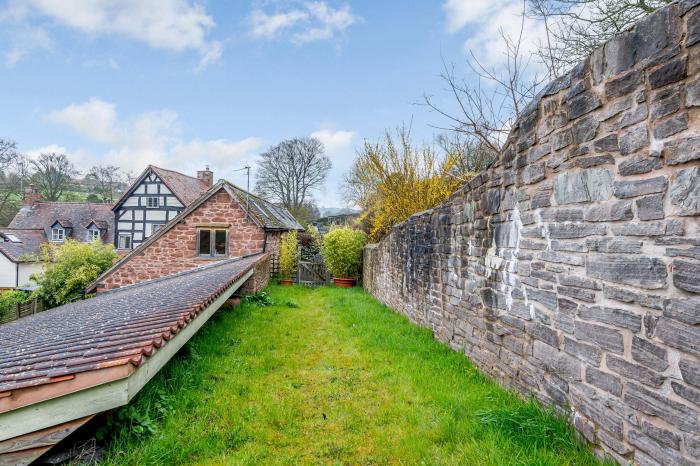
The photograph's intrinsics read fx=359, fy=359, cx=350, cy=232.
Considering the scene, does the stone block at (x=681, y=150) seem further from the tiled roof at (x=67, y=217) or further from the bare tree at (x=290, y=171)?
the tiled roof at (x=67, y=217)

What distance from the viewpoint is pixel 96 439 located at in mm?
2750

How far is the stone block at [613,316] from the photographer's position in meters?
A: 2.16

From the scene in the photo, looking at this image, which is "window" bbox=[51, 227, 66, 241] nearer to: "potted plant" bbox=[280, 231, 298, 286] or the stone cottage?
the stone cottage

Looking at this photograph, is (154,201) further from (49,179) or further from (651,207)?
(651,207)

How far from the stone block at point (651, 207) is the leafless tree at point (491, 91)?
4.15 metres

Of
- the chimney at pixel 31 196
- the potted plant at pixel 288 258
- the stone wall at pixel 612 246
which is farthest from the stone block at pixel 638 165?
the chimney at pixel 31 196

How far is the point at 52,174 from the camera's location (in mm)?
34438

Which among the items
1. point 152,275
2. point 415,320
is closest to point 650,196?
point 415,320

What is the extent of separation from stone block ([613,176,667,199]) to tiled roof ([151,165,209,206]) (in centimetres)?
2553

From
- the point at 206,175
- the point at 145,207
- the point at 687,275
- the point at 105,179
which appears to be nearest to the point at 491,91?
the point at 687,275

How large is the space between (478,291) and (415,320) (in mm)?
2943

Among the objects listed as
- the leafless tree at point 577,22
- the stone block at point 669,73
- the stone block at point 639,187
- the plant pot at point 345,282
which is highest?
the leafless tree at point 577,22

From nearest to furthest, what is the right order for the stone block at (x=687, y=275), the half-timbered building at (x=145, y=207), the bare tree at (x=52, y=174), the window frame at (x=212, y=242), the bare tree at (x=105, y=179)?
the stone block at (x=687, y=275) → the window frame at (x=212, y=242) → the half-timbered building at (x=145, y=207) → the bare tree at (x=52, y=174) → the bare tree at (x=105, y=179)

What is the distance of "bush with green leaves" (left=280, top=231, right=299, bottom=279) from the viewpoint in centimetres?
1627
